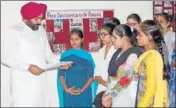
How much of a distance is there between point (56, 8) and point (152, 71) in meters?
1.97

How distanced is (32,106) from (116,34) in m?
0.98

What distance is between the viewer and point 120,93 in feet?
8.82

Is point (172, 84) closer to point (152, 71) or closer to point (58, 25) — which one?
point (152, 71)

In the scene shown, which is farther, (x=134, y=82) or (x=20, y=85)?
(x=20, y=85)

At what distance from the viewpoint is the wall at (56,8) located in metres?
4.09

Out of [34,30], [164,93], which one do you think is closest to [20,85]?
[34,30]

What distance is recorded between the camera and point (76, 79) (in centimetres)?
357

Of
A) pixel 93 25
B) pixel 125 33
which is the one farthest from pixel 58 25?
pixel 125 33

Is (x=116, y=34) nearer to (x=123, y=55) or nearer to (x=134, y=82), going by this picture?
(x=123, y=55)

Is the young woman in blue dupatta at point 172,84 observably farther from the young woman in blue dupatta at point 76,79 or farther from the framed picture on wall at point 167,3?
the framed picture on wall at point 167,3

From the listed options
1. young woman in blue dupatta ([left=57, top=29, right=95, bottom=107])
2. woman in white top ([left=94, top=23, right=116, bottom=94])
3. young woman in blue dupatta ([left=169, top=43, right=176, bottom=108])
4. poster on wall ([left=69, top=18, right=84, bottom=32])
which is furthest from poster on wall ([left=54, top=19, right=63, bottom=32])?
young woman in blue dupatta ([left=169, top=43, right=176, bottom=108])

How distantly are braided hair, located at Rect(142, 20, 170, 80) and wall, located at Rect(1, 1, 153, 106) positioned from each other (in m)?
1.61

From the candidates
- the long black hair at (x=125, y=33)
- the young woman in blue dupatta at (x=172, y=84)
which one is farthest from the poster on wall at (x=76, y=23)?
the young woman in blue dupatta at (x=172, y=84)

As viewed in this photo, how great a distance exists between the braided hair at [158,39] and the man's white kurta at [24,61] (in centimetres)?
96
